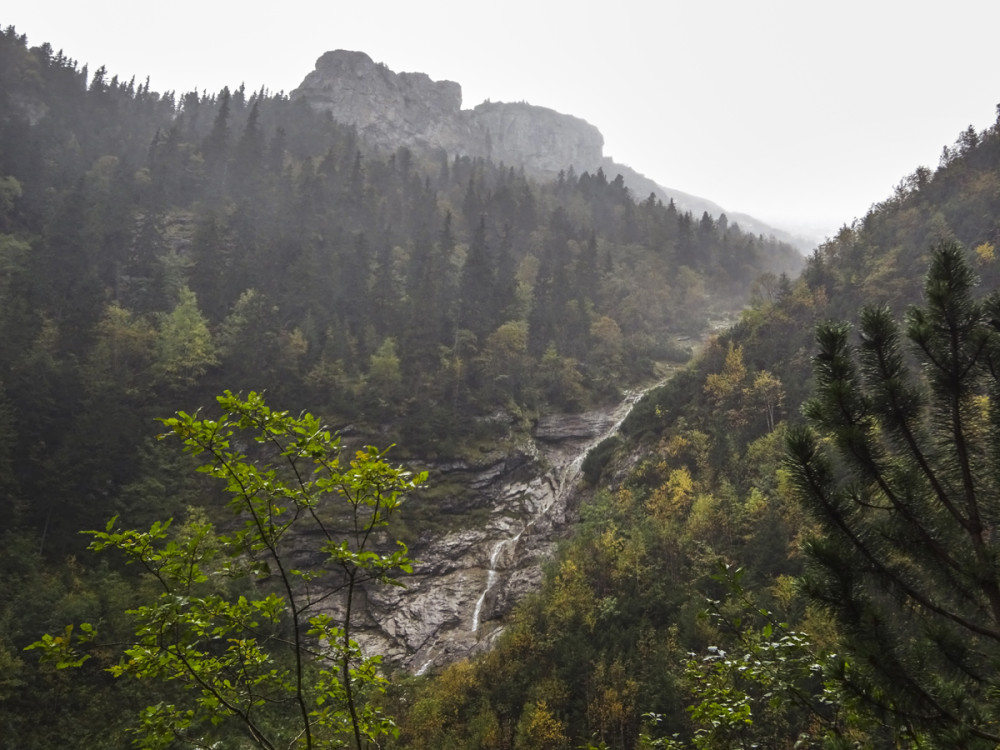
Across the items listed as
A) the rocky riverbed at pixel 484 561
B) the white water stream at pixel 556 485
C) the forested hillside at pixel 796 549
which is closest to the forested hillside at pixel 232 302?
the white water stream at pixel 556 485

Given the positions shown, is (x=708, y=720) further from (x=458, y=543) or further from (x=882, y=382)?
(x=458, y=543)

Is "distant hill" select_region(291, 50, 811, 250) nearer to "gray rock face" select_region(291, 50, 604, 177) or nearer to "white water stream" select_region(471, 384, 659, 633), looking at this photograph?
"gray rock face" select_region(291, 50, 604, 177)

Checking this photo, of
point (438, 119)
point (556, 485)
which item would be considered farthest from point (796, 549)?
point (438, 119)

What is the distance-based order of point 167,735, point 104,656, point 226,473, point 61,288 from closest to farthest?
point 167,735, point 226,473, point 104,656, point 61,288

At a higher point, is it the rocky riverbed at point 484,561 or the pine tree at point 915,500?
the pine tree at point 915,500

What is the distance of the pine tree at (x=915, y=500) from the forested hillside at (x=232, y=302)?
27.9 meters

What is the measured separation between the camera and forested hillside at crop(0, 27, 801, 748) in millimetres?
32312

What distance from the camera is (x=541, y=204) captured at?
93.2 metres

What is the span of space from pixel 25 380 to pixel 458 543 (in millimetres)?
31558

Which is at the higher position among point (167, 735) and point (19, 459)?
point (167, 735)

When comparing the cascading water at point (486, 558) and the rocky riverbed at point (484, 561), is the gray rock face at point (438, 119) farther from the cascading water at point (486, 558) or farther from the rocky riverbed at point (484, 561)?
the rocky riverbed at point (484, 561)

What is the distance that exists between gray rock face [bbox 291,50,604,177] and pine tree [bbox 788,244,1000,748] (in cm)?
13408

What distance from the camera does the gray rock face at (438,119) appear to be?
124250 mm

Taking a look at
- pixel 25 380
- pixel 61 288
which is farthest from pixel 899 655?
pixel 61 288
